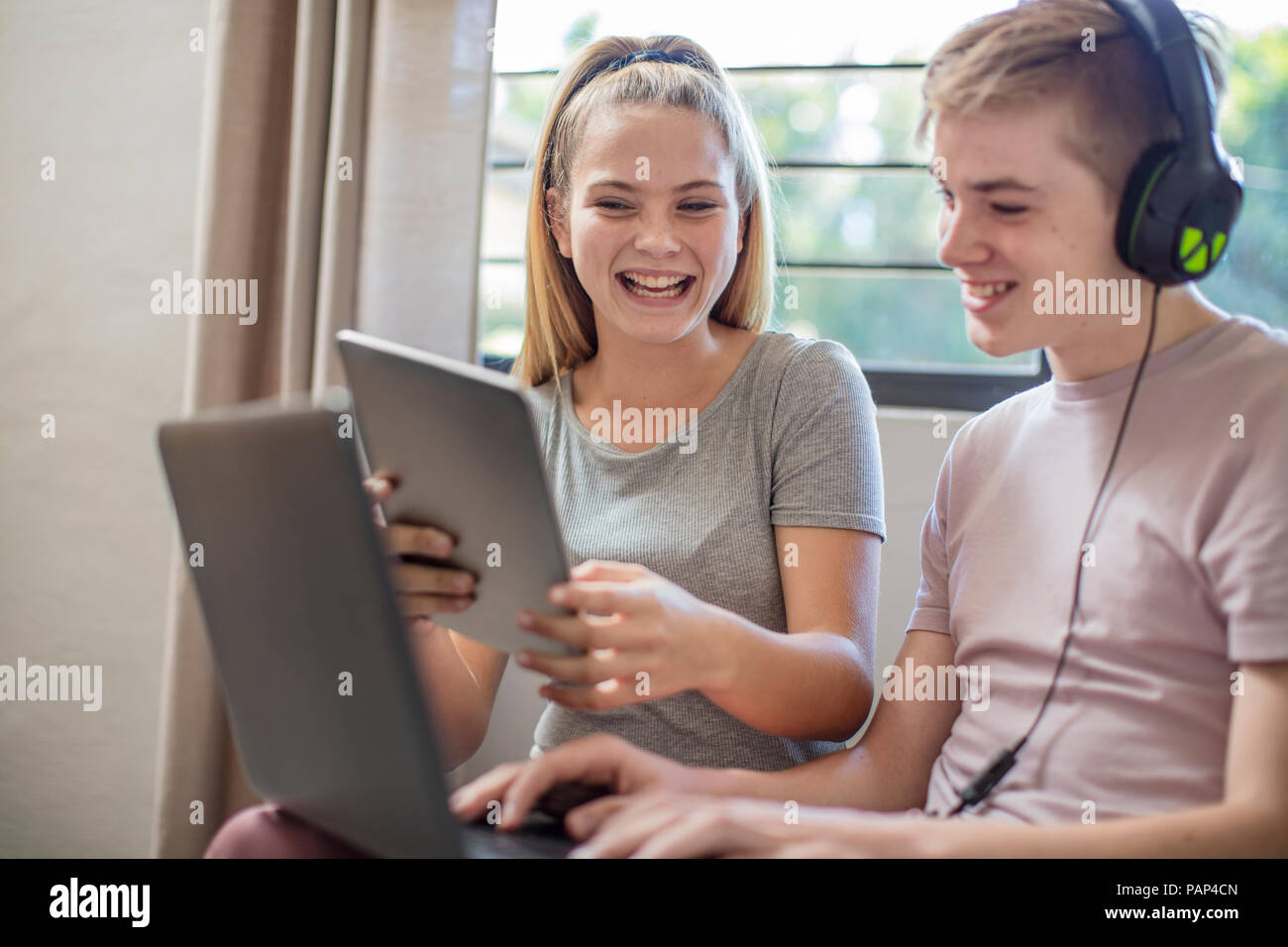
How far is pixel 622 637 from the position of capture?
789 mm

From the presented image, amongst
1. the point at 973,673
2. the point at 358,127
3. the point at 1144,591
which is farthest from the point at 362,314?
the point at 1144,591

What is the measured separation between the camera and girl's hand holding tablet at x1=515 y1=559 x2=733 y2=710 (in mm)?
783

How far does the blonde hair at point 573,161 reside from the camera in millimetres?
1196

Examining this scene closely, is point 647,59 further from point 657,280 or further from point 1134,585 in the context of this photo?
point 1134,585

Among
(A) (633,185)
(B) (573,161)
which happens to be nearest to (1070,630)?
(A) (633,185)

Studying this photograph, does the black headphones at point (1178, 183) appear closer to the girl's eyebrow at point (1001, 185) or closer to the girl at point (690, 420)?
the girl's eyebrow at point (1001, 185)

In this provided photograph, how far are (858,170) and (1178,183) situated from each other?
3.11ft

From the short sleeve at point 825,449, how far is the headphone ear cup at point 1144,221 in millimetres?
397

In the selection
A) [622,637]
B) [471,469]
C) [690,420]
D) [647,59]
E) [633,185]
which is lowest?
[622,637]

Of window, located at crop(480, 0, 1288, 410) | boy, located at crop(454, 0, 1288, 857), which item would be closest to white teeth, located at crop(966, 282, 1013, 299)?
boy, located at crop(454, 0, 1288, 857)

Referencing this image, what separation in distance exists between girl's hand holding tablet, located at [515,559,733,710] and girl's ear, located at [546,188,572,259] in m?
0.59

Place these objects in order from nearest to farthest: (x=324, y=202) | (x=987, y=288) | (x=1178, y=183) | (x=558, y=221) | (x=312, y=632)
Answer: (x=312, y=632), (x=1178, y=183), (x=987, y=288), (x=558, y=221), (x=324, y=202)
